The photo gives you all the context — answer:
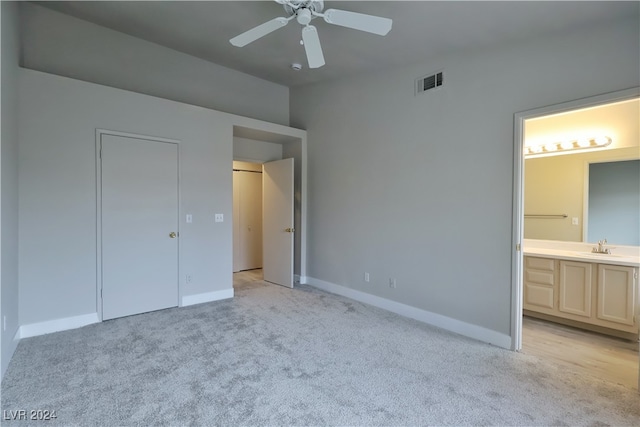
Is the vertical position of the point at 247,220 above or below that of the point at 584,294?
above

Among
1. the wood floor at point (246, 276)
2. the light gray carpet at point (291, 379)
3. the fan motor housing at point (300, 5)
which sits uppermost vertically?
the fan motor housing at point (300, 5)

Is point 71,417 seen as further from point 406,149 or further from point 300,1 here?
point 406,149

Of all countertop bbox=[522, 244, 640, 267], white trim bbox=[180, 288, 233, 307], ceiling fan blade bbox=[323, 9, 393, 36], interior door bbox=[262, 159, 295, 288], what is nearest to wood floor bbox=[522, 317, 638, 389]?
countertop bbox=[522, 244, 640, 267]

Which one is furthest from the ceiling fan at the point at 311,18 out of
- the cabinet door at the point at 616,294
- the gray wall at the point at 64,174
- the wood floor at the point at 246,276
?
the wood floor at the point at 246,276

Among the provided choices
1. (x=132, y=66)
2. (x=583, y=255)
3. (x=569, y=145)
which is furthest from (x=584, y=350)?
(x=132, y=66)

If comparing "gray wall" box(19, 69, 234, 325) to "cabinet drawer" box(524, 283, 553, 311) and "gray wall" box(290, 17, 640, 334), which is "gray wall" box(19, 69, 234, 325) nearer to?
"gray wall" box(290, 17, 640, 334)

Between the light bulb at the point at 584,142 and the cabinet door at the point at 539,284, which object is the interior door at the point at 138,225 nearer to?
the cabinet door at the point at 539,284

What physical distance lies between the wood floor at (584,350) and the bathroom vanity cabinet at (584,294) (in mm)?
142

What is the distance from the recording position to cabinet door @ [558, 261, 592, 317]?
3.28 meters

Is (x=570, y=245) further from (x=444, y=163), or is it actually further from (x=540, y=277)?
(x=444, y=163)

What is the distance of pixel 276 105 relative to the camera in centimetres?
518

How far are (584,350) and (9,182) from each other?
17.3 ft

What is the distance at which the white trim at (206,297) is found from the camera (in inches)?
154

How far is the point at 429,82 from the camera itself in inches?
135
